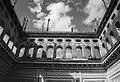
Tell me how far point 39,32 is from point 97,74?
37.2ft

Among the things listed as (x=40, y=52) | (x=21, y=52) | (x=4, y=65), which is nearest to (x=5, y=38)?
(x=4, y=65)

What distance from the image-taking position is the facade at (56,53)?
1266cm

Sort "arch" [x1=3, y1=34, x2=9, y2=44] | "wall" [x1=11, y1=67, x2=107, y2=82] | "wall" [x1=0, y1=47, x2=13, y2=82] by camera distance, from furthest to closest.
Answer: "wall" [x1=11, y1=67, x2=107, y2=82] < "arch" [x1=3, y1=34, x2=9, y2=44] < "wall" [x1=0, y1=47, x2=13, y2=82]

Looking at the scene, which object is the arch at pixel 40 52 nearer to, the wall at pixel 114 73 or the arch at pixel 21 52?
the arch at pixel 21 52

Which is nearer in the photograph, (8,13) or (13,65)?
(8,13)

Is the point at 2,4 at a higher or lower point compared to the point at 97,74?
higher

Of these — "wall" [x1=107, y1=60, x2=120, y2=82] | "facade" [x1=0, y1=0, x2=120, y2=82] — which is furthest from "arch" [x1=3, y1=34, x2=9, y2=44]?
"wall" [x1=107, y1=60, x2=120, y2=82]

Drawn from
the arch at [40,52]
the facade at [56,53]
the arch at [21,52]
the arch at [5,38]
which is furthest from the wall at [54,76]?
the arch at [5,38]

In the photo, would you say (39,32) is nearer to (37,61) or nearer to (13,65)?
(37,61)

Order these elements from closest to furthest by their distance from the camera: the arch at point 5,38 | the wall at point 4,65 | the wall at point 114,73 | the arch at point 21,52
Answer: the wall at point 114,73 < the wall at point 4,65 < the arch at point 5,38 < the arch at point 21,52

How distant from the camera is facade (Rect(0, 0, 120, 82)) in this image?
12664 millimetres

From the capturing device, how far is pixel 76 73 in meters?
15.1

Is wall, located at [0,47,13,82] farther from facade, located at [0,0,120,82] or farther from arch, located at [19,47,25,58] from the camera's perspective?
arch, located at [19,47,25,58]

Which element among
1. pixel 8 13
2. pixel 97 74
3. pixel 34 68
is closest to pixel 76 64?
pixel 97 74
